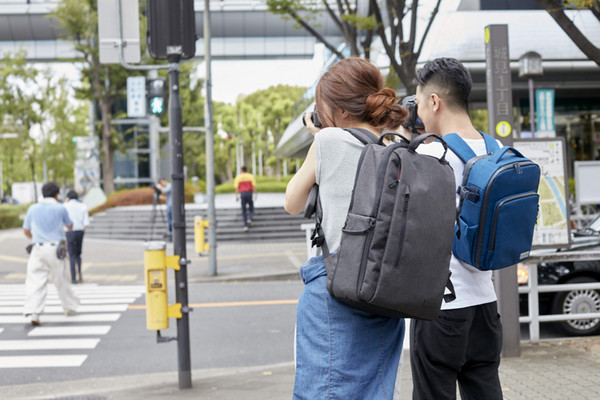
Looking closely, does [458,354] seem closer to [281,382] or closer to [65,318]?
[281,382]

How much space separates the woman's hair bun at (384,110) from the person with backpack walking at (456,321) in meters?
0.27

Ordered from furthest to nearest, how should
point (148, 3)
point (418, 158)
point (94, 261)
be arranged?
point (94, 261) < point (148, 3) < point (418, 158)

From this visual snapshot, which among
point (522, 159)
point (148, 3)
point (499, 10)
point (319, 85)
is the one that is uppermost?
point (499, 10)

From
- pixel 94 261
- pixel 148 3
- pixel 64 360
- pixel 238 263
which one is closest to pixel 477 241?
pixel 148 3

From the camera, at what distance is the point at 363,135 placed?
7.85ft

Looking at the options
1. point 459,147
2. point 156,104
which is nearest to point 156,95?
point 156,104

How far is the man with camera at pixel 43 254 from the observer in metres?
8.81

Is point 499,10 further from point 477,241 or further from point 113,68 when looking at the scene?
point 113,68

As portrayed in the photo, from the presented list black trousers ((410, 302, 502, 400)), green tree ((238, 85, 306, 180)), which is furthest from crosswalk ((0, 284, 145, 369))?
green tree ((238, 85, 306, 180))

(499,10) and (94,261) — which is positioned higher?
(499,10)

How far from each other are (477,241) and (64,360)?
5.54 metres

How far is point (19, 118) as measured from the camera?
38.6m

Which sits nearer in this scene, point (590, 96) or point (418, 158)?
point (418, 158)

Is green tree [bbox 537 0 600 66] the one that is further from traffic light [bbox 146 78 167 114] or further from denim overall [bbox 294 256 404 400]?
denim overall [bbox 294 256 404 400]
